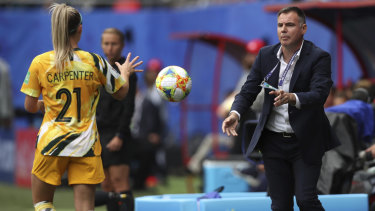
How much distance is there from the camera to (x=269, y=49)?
19.4ft

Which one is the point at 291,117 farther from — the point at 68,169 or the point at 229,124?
the point at 68,169

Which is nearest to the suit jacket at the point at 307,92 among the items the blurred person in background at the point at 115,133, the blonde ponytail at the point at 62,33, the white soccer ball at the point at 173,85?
the white soccer ball at the point at 173,85

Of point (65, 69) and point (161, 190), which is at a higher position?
point (65, 69)

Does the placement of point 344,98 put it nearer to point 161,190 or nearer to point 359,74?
point 359,74

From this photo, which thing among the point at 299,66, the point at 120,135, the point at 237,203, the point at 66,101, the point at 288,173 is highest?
the point at 299,66

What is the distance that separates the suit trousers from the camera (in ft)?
18.6

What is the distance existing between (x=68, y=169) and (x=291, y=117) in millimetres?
1756

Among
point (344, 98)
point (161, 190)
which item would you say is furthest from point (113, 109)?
point (161, 190)

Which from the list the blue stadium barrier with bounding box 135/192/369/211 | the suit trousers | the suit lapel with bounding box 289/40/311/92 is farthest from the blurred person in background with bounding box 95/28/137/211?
the suit lapel with bounding box 289/40/311/92

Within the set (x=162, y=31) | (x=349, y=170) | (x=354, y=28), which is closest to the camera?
(x=349, y=170)

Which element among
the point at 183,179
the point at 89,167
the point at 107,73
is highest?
the point at 107,73

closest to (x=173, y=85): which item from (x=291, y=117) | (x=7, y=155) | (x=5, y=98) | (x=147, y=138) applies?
(x=291, y=117)

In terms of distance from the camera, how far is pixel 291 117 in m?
5.70

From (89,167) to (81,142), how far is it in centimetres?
20
